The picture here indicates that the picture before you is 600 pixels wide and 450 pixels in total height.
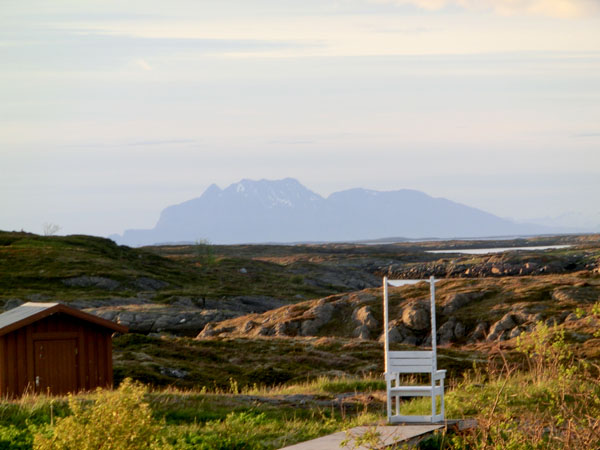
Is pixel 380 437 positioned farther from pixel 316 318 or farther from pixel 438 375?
pixel 316 318

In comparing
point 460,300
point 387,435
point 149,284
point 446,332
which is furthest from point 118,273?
point 387,435

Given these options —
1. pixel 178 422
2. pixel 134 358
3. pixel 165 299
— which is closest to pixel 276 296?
pixel 165 299

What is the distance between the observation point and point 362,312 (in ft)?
191

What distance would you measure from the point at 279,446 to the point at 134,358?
2806 centimetres

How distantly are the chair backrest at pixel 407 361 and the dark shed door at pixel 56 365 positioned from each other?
13.7m

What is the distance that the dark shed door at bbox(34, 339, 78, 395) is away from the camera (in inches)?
1084

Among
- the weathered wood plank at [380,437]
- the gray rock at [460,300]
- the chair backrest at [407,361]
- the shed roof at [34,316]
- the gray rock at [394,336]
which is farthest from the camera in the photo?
the gray rock at [460,300]

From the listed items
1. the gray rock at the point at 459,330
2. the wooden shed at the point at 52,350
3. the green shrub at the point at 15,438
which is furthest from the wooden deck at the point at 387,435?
the gray rock at the point at 459,330

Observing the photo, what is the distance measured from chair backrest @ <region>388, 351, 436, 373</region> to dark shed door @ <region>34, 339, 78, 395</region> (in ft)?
45.1

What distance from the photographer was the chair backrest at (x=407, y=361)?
17.7 metres

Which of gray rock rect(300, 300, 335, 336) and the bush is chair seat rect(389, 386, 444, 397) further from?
gray rock rect(300, 300, 335, 336)

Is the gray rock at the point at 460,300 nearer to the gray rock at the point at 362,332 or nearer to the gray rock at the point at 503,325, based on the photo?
the gray rock at the point at 503,325

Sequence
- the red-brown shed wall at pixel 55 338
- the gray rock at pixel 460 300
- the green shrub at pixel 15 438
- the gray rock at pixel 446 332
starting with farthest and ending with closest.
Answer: the gray rock at pixel 460 300 < the gray rock at pixel 446 332 < the red-brown shed wall at pixel 55 338 < the green shrub at pixel 15 438

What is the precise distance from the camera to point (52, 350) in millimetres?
27938
